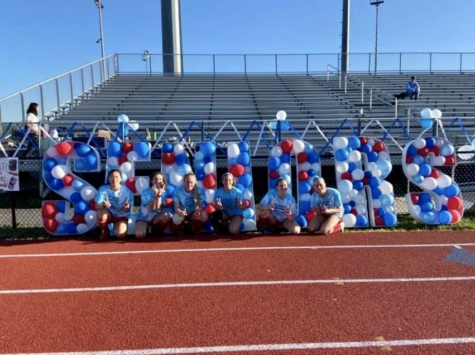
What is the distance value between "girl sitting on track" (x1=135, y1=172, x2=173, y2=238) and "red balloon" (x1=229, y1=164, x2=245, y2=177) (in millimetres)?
1256

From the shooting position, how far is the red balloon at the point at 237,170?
7.37m

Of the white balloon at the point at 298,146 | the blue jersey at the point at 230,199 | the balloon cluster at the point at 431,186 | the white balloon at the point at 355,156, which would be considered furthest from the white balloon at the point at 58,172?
the balloon cluster at the point at 431,186

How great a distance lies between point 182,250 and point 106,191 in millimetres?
1771

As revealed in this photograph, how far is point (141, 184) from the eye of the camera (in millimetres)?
7191

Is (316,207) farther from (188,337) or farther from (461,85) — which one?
(461,85)

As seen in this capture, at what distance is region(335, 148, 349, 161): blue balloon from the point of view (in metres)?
7.56

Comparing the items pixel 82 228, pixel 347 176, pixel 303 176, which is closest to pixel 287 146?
pixel 303 176

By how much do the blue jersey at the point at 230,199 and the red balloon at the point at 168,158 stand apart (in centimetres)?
110

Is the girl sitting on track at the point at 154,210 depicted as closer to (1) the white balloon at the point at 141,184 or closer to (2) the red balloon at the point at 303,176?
(1) the white balloon at the point at 141,184

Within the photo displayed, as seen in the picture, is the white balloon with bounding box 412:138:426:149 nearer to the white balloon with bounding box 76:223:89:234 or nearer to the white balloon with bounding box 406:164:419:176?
the white balloon with bounding box 406:164:419:176

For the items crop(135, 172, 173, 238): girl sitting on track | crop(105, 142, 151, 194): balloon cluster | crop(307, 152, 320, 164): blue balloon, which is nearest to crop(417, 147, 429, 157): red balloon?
crop(307, 152, 320, 164): blue balloon

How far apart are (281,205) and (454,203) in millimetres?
3361

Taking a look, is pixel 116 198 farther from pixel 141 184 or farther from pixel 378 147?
pixel 378 147

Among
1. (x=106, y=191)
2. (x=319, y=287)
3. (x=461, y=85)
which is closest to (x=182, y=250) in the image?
(x=106, y=191)
